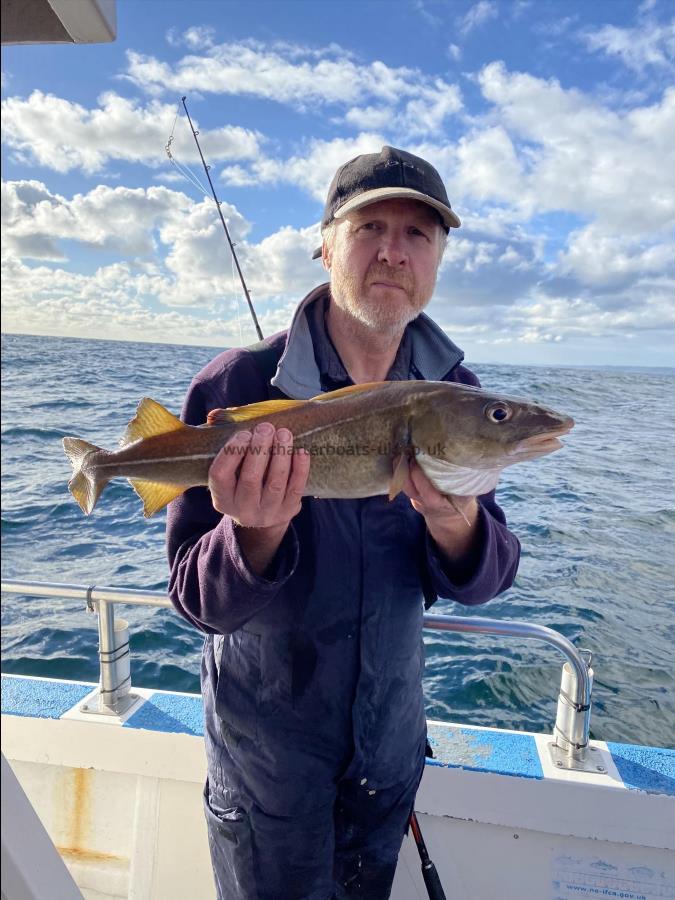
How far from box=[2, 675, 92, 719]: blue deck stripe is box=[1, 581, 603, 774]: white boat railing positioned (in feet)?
0.67

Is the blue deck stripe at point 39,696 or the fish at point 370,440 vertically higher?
the fish at point 370,440

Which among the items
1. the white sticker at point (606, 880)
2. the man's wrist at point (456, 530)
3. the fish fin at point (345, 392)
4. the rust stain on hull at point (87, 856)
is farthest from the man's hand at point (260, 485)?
the rust stain on hull at point (87, 856)

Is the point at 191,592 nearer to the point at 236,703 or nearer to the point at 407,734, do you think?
the point at 236,703

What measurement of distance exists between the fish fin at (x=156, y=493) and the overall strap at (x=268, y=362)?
545mm

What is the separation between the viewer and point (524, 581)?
27.9 ft

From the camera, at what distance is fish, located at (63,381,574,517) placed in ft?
7.79

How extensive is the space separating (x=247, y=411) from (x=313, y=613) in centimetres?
82

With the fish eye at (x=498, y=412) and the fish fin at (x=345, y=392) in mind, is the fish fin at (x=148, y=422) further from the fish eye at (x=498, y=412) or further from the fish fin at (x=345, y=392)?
the fish eye at (x=498, y=412)

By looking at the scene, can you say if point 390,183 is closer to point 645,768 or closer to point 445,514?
point 445,514

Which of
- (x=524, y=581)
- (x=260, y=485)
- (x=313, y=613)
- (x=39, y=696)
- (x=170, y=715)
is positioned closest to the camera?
(x=260, y=485)

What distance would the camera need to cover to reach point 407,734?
8.18 feet

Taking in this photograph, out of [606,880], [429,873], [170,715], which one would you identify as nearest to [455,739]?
[429,873]

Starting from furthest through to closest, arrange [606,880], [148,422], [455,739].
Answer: [455,739] → [606,880] → [148,422]

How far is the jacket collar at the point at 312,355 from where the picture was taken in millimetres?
2490
